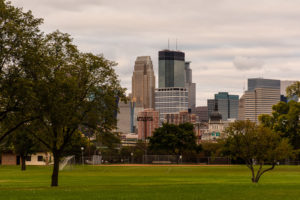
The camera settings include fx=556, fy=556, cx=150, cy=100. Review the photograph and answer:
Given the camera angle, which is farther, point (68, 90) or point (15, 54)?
point (68, 90)

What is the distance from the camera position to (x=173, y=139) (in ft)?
495

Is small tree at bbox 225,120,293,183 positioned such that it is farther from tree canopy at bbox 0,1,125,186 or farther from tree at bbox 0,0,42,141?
tree at bbox 0,0,42,141

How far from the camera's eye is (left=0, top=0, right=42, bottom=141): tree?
38.7 metres

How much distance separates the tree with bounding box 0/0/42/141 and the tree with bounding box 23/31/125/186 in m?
0.83

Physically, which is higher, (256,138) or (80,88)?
(80,88)

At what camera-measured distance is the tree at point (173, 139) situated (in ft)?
498

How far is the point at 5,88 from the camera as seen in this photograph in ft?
128

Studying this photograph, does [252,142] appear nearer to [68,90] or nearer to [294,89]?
[68,90]

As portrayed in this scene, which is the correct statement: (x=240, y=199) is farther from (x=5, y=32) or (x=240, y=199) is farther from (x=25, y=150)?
(x=25, y=150)

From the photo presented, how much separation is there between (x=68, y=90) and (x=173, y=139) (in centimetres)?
10868

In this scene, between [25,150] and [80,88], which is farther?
[25,150]

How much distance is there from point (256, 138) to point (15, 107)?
24.3 m

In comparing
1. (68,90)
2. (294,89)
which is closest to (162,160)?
(294,89)

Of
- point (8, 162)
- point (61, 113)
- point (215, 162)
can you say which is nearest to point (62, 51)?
point (61, 113)
